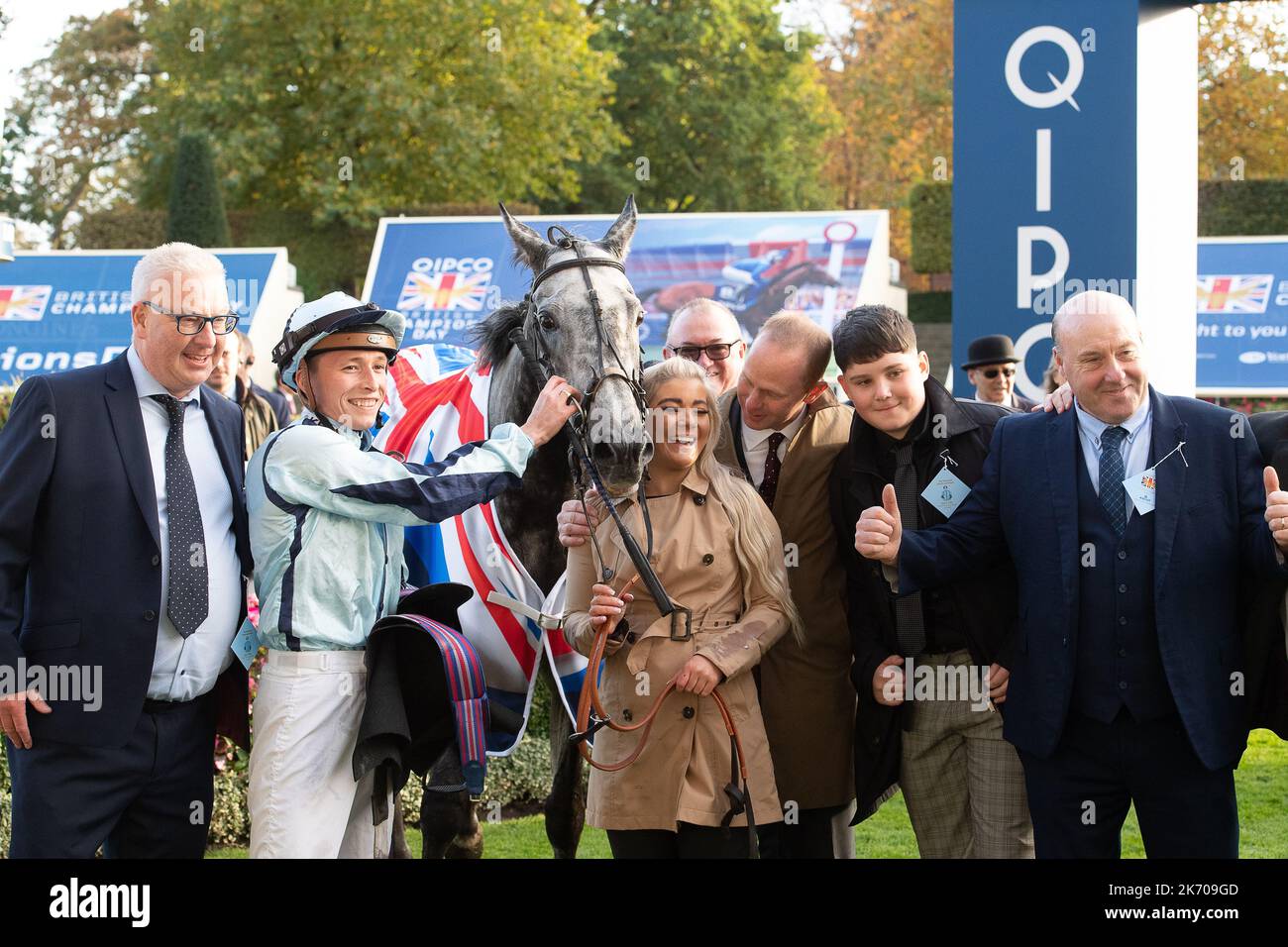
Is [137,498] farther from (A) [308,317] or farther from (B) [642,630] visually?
(B) [642,630]

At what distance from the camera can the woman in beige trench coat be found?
3.13 m

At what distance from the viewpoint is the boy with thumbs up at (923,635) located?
10.8 ft

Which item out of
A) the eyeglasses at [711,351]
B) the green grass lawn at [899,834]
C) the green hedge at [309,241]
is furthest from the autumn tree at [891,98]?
the eyeglasses at [711,351]

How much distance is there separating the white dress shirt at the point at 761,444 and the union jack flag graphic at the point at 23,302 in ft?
47.9

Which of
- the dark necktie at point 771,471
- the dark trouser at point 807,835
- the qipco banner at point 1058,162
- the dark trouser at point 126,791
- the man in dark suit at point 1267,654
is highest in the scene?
the qipco banner at point 1058,162

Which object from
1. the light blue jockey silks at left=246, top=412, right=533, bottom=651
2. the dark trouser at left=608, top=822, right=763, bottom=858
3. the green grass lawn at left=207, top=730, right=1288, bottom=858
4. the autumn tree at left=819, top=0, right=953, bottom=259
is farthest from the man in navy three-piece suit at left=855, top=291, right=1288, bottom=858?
the autumn tree at left=819, top=0, right=953, bottom=259

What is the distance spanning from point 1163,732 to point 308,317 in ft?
7.13

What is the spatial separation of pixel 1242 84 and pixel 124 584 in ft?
79.3

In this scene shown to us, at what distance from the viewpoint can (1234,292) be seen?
48.8 ft

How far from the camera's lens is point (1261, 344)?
1470 cm

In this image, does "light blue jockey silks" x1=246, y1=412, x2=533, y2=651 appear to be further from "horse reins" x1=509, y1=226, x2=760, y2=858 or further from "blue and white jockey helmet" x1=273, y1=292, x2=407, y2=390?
"horse reins" x1=509, y1=226, x2=760, y2=858

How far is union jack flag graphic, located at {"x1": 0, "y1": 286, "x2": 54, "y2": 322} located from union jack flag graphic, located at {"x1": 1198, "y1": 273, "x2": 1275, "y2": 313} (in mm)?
13768

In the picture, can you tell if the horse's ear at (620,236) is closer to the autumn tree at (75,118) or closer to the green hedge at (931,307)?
the green hedge at (931,307)
